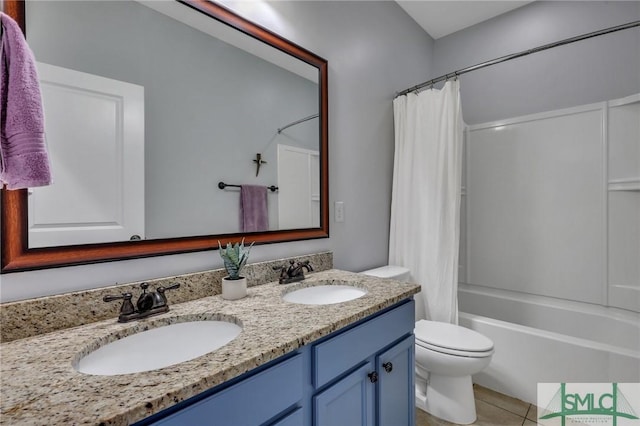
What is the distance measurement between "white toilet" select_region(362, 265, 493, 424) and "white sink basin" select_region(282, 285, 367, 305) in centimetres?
62

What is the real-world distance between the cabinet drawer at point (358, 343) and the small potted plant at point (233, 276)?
16.0 inches

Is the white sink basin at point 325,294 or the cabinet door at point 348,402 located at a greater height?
the white sink basin at point 325,294

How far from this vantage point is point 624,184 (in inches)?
77.9

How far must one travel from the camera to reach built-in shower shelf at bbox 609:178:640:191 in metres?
1.93

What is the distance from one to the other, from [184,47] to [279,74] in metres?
0.47

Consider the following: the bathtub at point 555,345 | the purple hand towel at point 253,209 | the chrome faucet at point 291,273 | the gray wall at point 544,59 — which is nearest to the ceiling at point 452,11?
the gray wall at point 544,59

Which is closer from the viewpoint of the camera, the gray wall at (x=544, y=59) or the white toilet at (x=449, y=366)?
the white toilet at (x=449, y=366)

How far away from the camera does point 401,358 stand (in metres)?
1.25

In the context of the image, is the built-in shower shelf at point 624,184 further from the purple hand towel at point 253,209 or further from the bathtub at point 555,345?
the purple hand towel at point 253,209

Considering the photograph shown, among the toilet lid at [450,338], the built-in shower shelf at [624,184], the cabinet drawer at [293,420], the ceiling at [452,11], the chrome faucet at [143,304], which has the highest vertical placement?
the ceiling at [452,11]

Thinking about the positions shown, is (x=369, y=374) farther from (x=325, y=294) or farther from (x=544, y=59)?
(x=544, y=59)

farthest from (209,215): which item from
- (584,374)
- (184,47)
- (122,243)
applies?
(584,374)

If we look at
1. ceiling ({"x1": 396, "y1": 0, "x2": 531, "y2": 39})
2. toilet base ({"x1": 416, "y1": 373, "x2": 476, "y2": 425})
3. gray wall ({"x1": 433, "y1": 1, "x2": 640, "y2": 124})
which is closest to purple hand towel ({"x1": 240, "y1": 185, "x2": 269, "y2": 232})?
toilet base ({"x1": 416, "y1": 373, "x2": 476, "y2": 425})

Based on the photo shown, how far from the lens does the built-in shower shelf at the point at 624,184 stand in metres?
1.93
